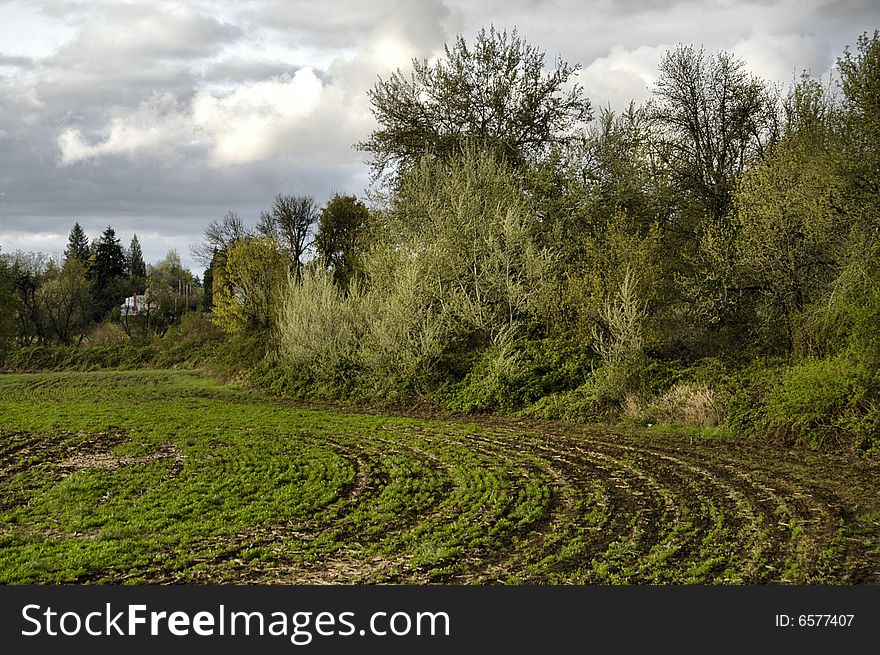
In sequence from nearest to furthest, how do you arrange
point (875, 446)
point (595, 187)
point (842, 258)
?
1. point (875, 446)
2. point (842, 258)
3. point (595, 187)

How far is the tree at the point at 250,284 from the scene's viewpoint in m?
40.8

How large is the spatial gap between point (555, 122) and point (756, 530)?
A: 1089 inches

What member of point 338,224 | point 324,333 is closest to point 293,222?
point 338,224

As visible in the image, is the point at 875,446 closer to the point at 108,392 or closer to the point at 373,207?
the point at 373,207

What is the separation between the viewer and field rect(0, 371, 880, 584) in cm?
804

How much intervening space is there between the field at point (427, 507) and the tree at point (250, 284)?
22.3 meters

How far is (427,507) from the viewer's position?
10695 millimetres

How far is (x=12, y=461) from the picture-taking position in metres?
14.7

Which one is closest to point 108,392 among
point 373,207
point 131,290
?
point 373,207

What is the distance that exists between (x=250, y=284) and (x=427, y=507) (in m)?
33.8

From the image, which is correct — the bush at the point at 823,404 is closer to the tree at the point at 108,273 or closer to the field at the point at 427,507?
the field at the point at 427,507

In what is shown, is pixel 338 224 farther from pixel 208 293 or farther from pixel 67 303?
pixel 67 303

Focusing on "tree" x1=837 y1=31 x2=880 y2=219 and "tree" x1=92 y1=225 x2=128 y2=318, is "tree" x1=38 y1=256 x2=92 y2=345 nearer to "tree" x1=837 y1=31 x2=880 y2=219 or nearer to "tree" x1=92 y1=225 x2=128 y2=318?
"tree" x1=92 y1=225 x2=128 y2=318

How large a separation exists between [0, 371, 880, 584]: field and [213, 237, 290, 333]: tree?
22.3 metres
